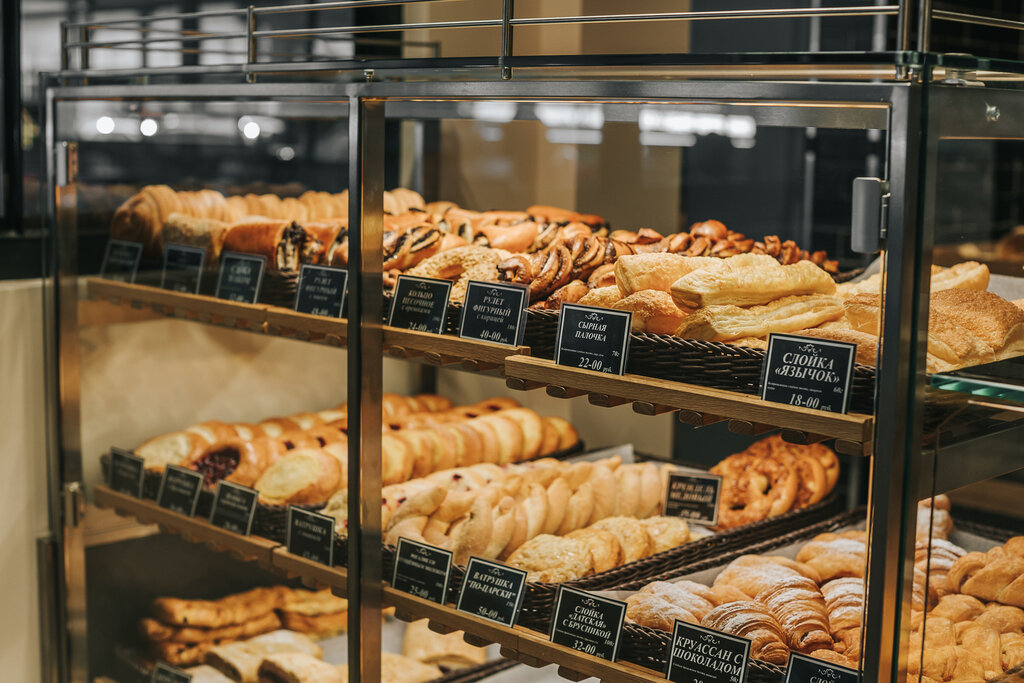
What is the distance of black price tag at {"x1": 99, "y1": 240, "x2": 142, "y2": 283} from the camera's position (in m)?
2.23

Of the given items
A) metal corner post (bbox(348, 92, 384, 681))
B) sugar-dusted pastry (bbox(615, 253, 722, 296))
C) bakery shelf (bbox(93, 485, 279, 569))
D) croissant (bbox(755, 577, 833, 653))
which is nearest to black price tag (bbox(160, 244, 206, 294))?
bakery shelf (bbox(93, 485, 279, 569))

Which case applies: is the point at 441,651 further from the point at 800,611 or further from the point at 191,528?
the point at 800,611

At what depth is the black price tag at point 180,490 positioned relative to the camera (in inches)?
84.0

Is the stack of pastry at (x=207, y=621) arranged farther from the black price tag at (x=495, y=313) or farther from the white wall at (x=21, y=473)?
the black price tag at (x=495, y=313)

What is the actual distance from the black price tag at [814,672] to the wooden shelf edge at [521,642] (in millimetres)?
181

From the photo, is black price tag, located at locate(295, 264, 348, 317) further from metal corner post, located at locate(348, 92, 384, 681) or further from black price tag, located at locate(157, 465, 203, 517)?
black price tag, located at locate(157, 465, 203, 517)

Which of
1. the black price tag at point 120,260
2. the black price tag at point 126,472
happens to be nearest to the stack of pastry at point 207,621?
the black price tag at point 126,472

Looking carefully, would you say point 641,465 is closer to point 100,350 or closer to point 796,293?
point 796,293

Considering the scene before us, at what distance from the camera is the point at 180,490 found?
2.16 m

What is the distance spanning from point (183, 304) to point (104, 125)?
0.48m

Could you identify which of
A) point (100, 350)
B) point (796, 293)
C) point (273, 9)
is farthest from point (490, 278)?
point (100, 350)

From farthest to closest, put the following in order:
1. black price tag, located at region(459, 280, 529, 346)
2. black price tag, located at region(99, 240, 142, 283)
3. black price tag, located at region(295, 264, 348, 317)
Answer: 1. black price tag, located at region(99, 240, 142, 283)
2. black price tag, located at region(295, 264, 348, 317)
3. black price tag, located at region(459, 280, 529, 346)

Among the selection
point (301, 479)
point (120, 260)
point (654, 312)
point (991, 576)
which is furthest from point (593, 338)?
point (120, 260)

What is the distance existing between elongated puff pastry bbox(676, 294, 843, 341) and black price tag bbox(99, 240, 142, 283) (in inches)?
53.9
